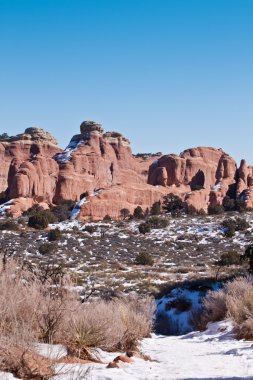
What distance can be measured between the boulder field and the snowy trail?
5968 centimetres

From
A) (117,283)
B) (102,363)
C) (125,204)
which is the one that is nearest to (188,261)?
(117,283)

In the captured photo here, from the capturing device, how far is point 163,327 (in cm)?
1530

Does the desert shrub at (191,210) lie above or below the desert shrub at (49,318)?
above

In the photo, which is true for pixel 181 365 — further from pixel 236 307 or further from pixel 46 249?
pixel 46 249

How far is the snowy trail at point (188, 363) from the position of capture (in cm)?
546

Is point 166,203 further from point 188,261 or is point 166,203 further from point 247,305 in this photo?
point 247,305

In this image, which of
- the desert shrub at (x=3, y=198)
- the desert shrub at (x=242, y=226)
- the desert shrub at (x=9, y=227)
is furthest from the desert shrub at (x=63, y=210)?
the desert shrub at (x=242, y=226)

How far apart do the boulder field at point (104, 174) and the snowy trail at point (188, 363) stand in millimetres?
59676

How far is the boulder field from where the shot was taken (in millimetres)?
77562

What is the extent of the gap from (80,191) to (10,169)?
1392 centimetres

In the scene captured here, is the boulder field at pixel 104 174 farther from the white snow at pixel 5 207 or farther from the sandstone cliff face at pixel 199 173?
the white snow at pixel 5 207

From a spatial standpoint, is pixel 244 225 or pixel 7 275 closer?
pixel 7 275

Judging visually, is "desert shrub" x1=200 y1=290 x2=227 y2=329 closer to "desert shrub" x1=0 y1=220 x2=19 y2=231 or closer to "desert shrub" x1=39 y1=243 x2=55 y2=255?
"desert shrub" x1=39 y1=243 x2=55 y2=255

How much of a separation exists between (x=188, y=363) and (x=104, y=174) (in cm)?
8457
